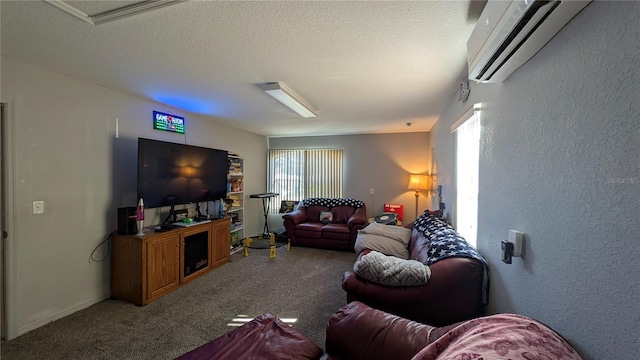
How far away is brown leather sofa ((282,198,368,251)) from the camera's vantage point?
15.0 ft

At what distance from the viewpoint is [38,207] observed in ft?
7.25

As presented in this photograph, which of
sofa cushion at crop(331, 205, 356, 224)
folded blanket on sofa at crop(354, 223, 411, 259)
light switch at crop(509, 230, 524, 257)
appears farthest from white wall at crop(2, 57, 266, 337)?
light switch at crop(509, 230, 524, 257)

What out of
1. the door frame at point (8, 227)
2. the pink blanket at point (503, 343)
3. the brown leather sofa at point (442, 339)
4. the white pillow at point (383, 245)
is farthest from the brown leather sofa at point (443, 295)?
the door frame at point (8, 227)

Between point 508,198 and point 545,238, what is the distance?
386mm

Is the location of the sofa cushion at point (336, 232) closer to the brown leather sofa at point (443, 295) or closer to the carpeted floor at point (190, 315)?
the carpeted floor at point (190, 315)

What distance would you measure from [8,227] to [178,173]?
1.49 m

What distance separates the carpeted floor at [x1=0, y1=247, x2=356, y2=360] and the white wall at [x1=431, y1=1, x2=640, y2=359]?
172cm

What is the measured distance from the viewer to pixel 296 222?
4.93m

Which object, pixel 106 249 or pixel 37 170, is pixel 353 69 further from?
pixel 106 249

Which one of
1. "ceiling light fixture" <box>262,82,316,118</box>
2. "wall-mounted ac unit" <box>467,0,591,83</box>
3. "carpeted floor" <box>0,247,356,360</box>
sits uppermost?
"ceiling light fixture" <box>262,82,316,118</box>

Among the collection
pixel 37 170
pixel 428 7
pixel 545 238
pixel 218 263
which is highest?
pixel 428 7

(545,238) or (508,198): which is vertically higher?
(508,198)

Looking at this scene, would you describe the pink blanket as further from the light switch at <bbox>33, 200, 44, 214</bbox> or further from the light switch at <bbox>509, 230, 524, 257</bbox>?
the light switch at <bbox>33, 200, 44, 214</bbox>

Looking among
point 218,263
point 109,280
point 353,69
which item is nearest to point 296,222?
point 218,263
